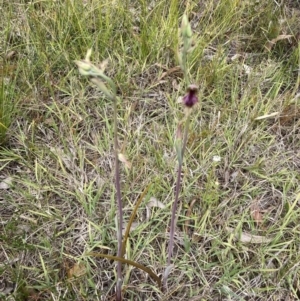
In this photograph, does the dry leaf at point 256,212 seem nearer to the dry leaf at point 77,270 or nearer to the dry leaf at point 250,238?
the dry leaf at point 250,238

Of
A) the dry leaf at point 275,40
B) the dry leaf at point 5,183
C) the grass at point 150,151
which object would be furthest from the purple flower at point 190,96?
the dry leaf at point 275,40

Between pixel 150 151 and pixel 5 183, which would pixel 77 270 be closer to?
pixel 5 183

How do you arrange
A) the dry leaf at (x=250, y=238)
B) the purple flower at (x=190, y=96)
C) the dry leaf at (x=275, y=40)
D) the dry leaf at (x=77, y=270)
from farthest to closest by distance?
1. the dry leaf at (x=275, y=40)
2. the dry leaf at (x=250, y=238)
3. the dry leaf at (x=77, y=270)
4. the purple flower at (x=190, y=96)

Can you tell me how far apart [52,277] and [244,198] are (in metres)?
0.80

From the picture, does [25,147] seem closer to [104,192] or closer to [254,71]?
[104,192]

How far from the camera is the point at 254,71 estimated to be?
7.04 ft

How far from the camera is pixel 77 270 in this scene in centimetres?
154

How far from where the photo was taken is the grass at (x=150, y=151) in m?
1.57

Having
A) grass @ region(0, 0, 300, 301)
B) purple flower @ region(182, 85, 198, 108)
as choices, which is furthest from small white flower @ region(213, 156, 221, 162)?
purple flower @ region(182, 85, 198, 108)

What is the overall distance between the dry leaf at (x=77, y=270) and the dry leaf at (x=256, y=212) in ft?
2.23

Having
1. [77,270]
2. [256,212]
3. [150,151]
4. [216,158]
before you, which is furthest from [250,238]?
[77,270]

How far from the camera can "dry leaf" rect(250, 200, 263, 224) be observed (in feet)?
5.65

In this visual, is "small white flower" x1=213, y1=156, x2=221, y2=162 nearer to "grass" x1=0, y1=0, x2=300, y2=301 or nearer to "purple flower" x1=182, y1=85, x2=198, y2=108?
"grass" x1=0, y1=0, x2=300, y2=301

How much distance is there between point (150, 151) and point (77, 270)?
0.58 meters
